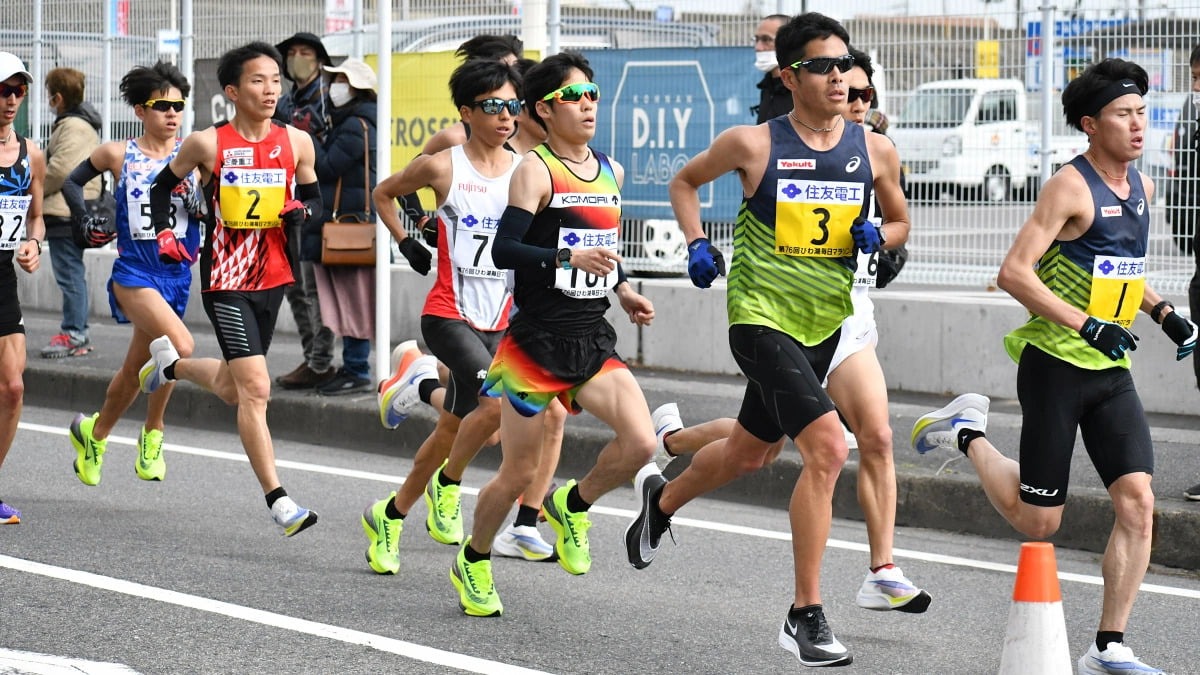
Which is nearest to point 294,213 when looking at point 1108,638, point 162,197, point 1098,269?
point 162,197

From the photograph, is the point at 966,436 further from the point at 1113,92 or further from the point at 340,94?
the point at 340,94

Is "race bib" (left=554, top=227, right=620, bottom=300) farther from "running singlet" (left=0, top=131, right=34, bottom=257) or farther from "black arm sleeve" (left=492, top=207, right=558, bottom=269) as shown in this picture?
"running singlet" (left=0, top=131, right=34, bottom=257)

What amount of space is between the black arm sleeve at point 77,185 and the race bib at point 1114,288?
576 cm

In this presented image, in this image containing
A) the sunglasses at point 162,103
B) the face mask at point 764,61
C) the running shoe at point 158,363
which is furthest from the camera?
the face mask at point 764,61

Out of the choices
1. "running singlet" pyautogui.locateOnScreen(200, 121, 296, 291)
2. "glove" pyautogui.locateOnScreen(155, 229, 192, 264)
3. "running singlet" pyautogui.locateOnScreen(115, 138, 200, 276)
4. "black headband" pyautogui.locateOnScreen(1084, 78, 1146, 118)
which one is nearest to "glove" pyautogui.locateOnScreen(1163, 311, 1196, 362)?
"black headband" pyautogui.locateOnScreen(1084, 78, 1146, 118)

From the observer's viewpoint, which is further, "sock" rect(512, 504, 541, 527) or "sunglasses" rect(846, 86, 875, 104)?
"sunglasses" rect(846, 86, 875, 104)

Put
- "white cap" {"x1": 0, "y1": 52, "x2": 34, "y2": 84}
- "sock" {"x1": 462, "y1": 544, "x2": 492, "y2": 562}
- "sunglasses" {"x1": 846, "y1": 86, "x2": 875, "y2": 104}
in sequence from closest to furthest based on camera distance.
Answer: "sock" {"x1": 462, "y1": 544, "x2": 492, "y2": 562} < "sunglasses" {"x1": 846, "y1": 86, "x2": 875, "y2": 104} < "white cap" {"x1": 0, "y1": 52, "x2": 34, "y2": 84}

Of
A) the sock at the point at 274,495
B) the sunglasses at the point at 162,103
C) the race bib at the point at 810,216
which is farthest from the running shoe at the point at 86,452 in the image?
the race bib at the point at 810,216

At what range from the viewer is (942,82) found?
10859 millimetres

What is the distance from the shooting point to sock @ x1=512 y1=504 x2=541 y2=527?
752cm

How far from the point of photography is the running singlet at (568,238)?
6.35 meters

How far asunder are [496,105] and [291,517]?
1743 millimetres

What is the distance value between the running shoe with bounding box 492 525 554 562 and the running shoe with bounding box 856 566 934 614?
5.67 feet

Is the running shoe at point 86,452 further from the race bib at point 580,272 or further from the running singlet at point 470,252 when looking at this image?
the race bib at point 580,272
